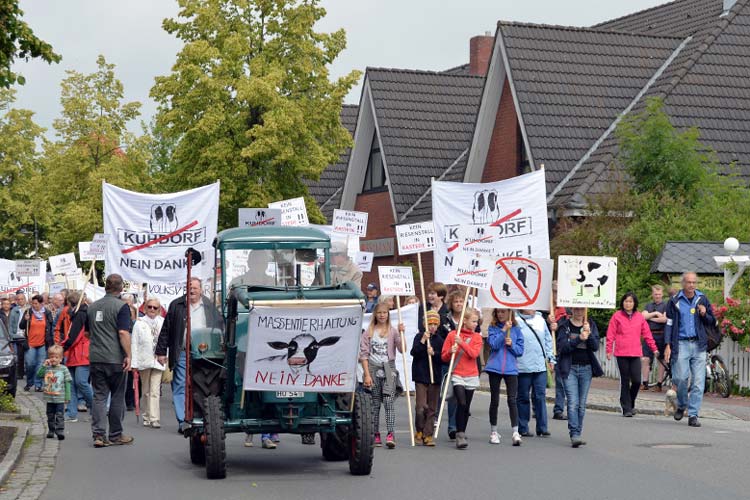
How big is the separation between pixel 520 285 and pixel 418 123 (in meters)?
27.0

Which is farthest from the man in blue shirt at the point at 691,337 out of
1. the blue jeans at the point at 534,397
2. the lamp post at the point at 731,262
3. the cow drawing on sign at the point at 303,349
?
the cow drawing on sign at the point at 303,349

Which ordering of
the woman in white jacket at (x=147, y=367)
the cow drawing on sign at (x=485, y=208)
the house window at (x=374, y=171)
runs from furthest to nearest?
the house window at (x=374, y=171), the cow drawing on sign at (x=485, y=208), the woman in white jacket at (x=147, y=367)

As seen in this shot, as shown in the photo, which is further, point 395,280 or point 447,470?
point 395,280

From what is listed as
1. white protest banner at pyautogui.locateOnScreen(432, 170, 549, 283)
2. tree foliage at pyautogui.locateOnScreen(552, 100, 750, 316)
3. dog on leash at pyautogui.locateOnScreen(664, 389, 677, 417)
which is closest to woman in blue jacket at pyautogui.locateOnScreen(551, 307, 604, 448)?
white protest banner at pyautogui.locateOnScreen(432, 170, 549, 283)

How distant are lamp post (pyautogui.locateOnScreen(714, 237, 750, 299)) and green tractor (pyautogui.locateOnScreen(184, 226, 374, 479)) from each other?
11923 millimetres

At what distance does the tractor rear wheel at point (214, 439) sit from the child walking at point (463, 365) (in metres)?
3.74

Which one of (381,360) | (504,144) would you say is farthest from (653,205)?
(381,360)

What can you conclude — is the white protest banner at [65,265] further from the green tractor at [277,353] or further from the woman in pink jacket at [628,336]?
the green tractor at [277,353]

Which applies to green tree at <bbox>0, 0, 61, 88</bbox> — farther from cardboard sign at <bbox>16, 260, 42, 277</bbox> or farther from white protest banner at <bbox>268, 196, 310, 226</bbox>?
cardboard sign at <bbox>16, 260, 42, 277</bbox>

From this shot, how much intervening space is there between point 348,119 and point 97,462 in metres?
39.0

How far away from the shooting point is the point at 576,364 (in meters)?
16.6

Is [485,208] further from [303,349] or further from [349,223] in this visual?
[349,223]

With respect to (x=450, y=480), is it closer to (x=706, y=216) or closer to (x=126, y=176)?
(x=706, y=216)

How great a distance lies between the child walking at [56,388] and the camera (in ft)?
54.4
